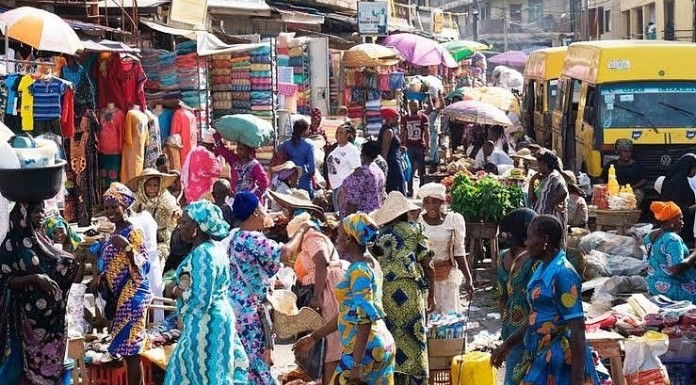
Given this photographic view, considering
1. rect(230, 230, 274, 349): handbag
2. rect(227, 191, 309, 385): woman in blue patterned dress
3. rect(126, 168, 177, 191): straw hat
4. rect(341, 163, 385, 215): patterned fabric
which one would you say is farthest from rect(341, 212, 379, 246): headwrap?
rect(341, 163, 385, 215): patterned fabric

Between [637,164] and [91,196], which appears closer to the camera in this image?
[91,196]

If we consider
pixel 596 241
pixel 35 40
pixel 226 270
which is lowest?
pixel 596 241

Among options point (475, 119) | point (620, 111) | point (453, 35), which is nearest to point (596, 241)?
point (620, 111)

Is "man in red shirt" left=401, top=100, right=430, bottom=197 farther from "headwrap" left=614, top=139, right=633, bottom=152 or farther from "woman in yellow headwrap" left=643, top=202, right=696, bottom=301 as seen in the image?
"woman in yellow headwrap" left=643, top=202, right=696, bottom=301

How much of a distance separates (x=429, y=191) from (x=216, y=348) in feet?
10.8

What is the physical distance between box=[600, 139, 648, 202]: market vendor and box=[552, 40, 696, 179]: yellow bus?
0.56m

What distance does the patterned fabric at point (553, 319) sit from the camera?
6.25m

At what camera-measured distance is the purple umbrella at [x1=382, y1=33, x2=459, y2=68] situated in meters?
30.0

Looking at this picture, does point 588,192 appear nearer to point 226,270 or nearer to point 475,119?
point 475,119

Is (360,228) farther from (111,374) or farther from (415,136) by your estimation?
(415,136)

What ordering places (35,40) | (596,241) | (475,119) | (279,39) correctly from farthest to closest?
(279,39) → (475,119) → (596,241) → (35,40)

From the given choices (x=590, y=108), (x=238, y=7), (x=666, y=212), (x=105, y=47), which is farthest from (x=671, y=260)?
(x=238, y=7)

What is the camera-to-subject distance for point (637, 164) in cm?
1566

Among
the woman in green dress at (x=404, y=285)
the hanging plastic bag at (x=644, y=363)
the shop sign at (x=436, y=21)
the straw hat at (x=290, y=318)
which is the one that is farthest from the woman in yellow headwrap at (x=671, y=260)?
the shop sign at (x=436, y=21)
